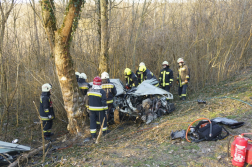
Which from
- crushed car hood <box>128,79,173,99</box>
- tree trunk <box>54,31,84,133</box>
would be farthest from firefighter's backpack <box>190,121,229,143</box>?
tree trunk <box>54,31,84,133</box>

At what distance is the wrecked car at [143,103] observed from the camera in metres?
5.65

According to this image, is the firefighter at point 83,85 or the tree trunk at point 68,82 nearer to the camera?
the tree trunk at point 68,82

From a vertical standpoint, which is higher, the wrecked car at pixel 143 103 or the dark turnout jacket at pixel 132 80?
the dark turnout jacket at pixel 132 80

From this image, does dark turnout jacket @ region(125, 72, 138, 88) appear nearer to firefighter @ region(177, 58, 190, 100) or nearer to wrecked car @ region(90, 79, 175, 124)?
wrecked car @ region(90, 79, 175, 124)

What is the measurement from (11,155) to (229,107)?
5859mm

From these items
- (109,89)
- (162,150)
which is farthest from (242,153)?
(109,89)

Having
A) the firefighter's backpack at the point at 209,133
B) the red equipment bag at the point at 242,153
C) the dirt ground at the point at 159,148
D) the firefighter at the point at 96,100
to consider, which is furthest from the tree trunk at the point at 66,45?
the red equipment bag at the point at 242,153

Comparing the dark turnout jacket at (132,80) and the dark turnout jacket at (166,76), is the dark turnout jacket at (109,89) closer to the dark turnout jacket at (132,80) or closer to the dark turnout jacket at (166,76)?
the dark turnout jacket at (132,80)

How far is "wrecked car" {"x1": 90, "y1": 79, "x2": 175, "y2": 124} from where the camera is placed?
5.65m

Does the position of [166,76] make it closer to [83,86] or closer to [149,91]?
[149,91]

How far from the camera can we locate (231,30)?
30.8 ft

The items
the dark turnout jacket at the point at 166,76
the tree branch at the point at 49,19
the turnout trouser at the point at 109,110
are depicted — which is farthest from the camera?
the dark turnout jacket at the point at 166,76

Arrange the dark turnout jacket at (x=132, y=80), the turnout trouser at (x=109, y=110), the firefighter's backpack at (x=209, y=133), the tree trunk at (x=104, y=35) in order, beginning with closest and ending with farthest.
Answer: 1. the firefighter's backpack at (x=209, y=133)
2. the turnout trouser at (x=109, y=110)
3. the tree trunk at (x=104, y=35)
4. the dark turnout jacket at (x=132, y=80)

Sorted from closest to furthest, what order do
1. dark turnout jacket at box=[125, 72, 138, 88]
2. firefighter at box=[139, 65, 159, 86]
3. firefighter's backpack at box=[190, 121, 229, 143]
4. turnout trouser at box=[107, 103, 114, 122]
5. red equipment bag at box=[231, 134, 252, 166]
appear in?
red equipment bag at box=[231, 134, 252, 166], firefighter's backpack at box=[190, 121, 229, 143], turnout trouser at box=[107, 103, 114, 122], firefighter at box=[139, 65, 159, 86], dark turnout jacket at box=[125, 72, 138, 88]
